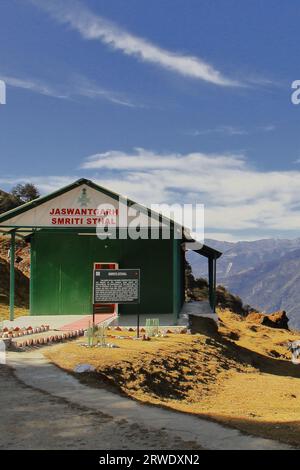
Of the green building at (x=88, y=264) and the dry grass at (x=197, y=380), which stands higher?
the green building at (x=88, y=264)

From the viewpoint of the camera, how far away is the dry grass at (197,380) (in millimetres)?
10202

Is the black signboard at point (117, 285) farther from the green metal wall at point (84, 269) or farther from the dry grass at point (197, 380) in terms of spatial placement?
the green metal wall at point (84, 269)

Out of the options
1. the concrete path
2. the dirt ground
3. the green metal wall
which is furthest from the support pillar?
the dirt ground

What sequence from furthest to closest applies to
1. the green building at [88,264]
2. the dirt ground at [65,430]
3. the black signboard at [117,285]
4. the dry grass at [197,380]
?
1. the green building at [88,264]
2. the black signboard at [117,285]
3. the dry grass at [197,380]
4. the dirt ground at [65,430]

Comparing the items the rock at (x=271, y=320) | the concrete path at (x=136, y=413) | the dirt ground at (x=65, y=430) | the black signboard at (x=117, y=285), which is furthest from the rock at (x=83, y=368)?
the rock at (x=271, y=320)

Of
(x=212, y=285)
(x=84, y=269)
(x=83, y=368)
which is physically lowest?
(x=83, y=368)

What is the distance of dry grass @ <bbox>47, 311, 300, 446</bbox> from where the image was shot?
33.5 feet

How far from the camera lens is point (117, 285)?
1828cm

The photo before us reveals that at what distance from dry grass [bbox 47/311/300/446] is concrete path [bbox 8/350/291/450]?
0.70 metres

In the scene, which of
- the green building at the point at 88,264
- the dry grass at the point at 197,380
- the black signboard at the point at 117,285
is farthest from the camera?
the green building at the point at 88,264

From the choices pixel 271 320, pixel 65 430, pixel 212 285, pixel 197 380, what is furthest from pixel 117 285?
pixel 271 320

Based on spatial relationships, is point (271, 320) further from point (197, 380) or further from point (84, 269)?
point (197, 380)

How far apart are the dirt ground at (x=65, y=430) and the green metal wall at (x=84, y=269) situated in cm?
1670

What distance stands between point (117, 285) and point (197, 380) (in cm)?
486
